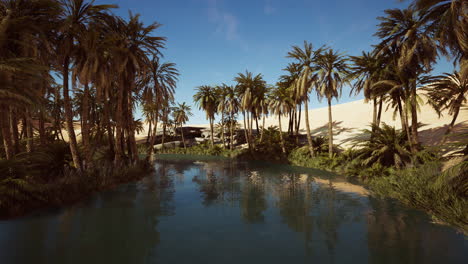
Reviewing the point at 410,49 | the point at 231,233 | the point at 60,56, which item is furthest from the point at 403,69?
the point at 60,56

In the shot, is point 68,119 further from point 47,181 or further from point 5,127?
point 47,181

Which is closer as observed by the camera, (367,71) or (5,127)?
(5,127)

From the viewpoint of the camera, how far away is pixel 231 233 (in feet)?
24.5

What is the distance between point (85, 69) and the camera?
12.9 m

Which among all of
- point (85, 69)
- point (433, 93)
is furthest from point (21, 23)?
point (433, 93)

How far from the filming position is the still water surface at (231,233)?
5949 mm

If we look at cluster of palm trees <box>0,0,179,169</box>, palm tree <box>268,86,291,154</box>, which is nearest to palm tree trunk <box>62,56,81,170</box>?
cluster of palm trees <box>0,0,179,169</box>

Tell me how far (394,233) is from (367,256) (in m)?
2.20

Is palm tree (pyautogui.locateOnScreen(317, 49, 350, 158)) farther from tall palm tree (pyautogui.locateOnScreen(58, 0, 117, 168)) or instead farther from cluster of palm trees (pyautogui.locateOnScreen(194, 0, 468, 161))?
tall palm tree (pyautogui.locateOnScreen(58, 0, 117, 168))

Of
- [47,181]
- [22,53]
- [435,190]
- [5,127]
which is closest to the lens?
[435,190]

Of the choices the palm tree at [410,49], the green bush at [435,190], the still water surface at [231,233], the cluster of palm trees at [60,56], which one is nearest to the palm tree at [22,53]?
the cluster of palm trees at [60,56]

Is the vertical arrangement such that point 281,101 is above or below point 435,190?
above

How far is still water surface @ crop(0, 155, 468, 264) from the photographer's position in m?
5.95

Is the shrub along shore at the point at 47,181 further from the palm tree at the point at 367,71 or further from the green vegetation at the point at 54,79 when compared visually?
the palm tree at the point at 367,71
